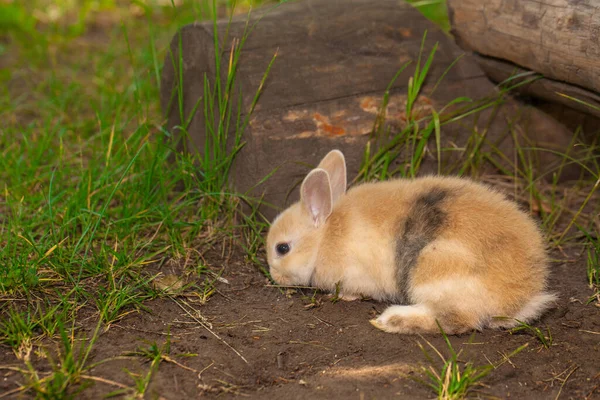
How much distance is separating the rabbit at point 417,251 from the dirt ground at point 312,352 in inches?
4.5

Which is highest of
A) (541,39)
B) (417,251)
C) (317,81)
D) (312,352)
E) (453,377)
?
(541,39)

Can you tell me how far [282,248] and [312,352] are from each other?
0.76 metres

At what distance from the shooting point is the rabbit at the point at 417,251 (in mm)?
3406

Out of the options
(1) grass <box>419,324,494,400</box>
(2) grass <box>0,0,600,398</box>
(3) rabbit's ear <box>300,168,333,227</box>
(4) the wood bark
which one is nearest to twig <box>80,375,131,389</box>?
(2) grass <box>0,0,600,398</box>

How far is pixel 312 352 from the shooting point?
3.32 m

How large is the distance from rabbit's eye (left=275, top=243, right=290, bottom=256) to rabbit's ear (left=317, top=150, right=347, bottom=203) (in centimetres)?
36

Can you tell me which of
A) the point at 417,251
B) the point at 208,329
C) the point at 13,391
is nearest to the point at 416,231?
the point at 417,251

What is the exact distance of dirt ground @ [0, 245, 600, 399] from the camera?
3.01 m

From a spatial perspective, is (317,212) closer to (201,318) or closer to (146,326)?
(201,318)

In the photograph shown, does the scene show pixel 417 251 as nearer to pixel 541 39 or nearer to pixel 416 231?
pixel 416 231

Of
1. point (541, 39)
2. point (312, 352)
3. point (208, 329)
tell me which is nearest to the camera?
point (312, 352)

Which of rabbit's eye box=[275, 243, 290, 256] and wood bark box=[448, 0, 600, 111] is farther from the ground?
wood bark box=[448, 0, 600, 111]

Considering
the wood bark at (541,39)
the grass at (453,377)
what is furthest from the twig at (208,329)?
the wood bark at (541,39)

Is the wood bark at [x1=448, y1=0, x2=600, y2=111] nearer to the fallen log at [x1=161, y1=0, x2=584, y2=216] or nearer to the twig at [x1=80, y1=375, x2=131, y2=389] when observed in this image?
the fallen log at [x1=161, y1=0, x2=584, y2=216]
